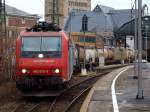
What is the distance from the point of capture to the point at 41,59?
20.5m

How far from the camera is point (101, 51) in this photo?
6300 cm

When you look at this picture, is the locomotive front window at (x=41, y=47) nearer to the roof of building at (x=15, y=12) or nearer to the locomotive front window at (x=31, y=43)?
the locomotive front window at (x=31, y=43)

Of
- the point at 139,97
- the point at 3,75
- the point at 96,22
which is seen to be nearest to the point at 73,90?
the point at 3,75

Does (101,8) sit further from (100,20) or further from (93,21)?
(100,20)

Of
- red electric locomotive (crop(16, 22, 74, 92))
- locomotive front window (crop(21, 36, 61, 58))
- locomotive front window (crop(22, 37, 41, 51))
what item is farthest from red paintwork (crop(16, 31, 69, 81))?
locomotive front window (crop(22, 37, 41, 51))

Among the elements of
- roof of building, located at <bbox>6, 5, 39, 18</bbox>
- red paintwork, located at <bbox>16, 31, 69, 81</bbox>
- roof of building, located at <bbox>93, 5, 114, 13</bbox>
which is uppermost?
roof of building, located at <bbox>93, 5, 114, 13</bbox>

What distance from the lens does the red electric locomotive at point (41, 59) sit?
20.1m

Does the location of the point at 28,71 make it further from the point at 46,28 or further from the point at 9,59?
the point at 9,59

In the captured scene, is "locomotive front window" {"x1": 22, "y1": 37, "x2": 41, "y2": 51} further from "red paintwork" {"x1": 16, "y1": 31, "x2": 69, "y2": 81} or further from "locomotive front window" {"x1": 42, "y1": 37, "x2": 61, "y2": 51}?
"red paintwork" {"x1": 16, "y1": 31, "x2": 69, "y2": 81}

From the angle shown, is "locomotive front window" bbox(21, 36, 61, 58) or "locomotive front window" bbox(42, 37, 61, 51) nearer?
"locomotive front window" bbox(21, 36, 61, 58)

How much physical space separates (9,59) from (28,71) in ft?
45.6

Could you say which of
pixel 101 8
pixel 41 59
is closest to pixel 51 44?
pixel 41 59

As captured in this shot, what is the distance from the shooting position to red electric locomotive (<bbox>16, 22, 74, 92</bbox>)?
2011cm

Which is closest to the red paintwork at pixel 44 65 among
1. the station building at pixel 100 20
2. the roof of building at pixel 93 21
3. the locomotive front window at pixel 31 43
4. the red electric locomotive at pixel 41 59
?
the red electric locomotive at pixel 41 59
